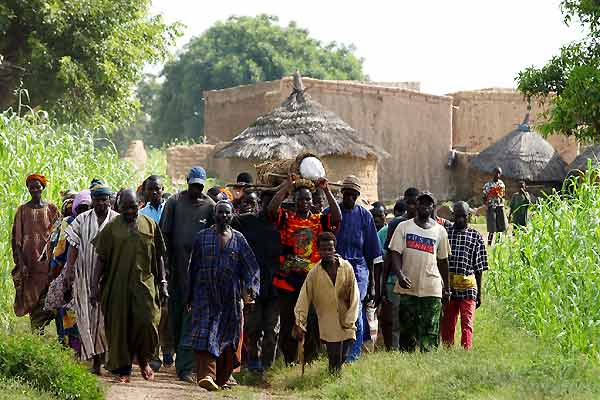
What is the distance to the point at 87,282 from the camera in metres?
8.55

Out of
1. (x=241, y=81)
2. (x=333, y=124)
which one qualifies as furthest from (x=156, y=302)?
(x=241, y=81)

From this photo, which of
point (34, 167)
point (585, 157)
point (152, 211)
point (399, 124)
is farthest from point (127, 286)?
point (585, 157)

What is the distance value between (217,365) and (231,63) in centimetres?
3913

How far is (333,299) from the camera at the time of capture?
823 cm

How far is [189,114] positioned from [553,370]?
41217mm

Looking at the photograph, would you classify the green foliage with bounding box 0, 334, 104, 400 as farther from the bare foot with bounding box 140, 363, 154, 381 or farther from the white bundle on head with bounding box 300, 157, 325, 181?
the white bundle on head with bounding box 300, 157, 325, 181

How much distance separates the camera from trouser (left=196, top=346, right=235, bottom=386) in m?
8.15

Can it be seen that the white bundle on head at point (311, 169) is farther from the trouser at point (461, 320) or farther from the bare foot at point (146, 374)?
the bare foot at point (146, 374)

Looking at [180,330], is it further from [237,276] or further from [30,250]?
[30,250]

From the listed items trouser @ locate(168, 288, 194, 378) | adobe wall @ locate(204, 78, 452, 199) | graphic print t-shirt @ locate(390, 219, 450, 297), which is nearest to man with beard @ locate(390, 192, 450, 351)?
graphic print t-shirt @ locate(390, 219, 450, 297)

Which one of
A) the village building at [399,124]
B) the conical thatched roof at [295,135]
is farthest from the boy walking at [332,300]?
the village building at [399,124]

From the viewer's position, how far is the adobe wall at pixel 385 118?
26953 millimetres

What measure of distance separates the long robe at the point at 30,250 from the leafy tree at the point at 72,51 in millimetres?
10292

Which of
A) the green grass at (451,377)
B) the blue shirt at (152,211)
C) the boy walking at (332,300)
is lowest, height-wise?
the green grass at (451,377)
